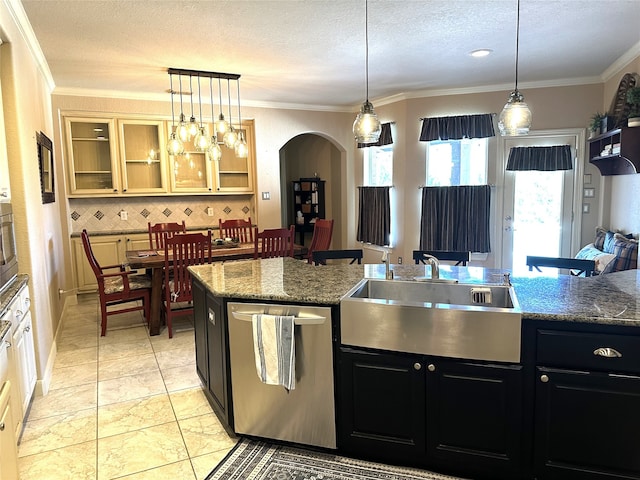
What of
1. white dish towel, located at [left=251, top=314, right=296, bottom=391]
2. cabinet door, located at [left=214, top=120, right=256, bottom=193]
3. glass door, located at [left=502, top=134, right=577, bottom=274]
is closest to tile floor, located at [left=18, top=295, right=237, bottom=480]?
white dish towel, located at [left=251, top=314, right=296, bottom=391]

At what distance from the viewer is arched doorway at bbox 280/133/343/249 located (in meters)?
7.33

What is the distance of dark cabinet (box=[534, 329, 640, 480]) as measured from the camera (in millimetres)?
1789

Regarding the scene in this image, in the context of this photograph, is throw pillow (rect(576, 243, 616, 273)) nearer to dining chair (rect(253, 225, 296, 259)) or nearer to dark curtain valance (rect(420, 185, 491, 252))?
dark curtain valance (rect(420, 185, 491, 252))

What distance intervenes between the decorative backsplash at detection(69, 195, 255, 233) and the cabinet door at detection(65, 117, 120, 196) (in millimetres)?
253

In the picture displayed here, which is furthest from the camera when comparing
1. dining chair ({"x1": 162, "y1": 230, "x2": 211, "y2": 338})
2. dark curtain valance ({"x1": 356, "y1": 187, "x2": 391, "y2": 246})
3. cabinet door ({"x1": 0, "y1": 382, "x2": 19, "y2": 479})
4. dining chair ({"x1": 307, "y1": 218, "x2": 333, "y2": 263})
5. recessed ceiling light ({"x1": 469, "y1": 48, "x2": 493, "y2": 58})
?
dark curtain valance ({"x1": 356, "y1": 187, "x2": 391, "y2": 246})

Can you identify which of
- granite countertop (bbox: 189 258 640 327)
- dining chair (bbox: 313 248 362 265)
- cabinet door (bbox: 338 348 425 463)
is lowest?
cabinet door (bbox: 338 348 425 463)

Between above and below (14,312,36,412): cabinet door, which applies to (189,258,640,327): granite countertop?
above

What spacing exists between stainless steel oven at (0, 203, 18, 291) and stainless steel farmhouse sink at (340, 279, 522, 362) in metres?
1.84

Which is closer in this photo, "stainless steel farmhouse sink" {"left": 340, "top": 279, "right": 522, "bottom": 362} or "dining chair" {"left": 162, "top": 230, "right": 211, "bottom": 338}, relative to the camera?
A: "stainless steel farmhouse sink" {"left": 340, "top": 279, "right": 522, "bottom": 362}

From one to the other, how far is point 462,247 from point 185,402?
12.6 feet

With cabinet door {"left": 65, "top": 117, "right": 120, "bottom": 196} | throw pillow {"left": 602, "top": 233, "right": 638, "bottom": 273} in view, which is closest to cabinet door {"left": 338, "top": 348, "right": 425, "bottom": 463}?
throw pillow {"left": 602, "top": 233, "right": 638, "bottom": 273}

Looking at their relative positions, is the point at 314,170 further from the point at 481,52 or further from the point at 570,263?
the point at 570,263

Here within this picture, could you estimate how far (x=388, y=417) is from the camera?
2123 millimetres

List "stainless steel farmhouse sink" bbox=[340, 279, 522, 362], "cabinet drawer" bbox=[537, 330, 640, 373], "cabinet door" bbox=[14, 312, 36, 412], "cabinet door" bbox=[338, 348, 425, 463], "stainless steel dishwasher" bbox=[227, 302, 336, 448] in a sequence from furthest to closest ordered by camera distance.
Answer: "cabinet door" bbox=[14, 312, 36, 412] → "stainless steel dishwasher" bbox=[227, 302, 336, 448] → "cabinet door" bbox=[338, 348, 425, 463] → "stainless steel farmhouse sink" bbox=[340, 279, 522, 362] → "cabinet drawer" bbox=[537, 330, 640, 373]
